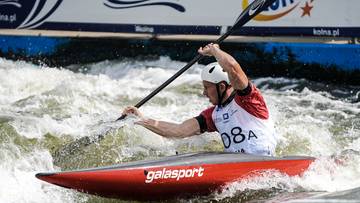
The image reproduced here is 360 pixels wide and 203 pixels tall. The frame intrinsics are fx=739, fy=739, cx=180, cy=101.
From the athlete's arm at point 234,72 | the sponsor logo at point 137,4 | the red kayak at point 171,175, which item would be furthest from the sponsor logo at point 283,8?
the red kayak at point 171,175

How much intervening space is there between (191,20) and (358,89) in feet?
9.63

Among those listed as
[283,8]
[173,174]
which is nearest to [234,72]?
[173,174]

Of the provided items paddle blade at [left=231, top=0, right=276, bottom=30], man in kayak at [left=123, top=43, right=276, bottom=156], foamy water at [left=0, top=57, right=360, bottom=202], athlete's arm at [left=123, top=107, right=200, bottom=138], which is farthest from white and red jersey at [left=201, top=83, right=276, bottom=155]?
paddle blade at [left=231, top=0, right=276, bottom=30]

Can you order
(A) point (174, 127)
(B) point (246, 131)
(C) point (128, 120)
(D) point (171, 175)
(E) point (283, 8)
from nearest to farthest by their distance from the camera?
1. (D) point (171, 175)
2. (B) point (246, 131)
3. (A) point (174, 127)
4. (C) point (128, 120)
5. (E) point (283, 8)

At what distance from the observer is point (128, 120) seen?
24.4ft

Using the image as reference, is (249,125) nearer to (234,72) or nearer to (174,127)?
(234,72)

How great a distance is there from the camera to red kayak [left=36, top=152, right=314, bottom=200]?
5.66 metres

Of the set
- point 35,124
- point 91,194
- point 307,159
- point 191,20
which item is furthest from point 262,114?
point 191,20

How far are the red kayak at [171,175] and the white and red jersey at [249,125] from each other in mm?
193

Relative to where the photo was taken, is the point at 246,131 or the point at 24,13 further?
the point at 24,13

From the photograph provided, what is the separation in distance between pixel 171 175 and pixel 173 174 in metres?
0.02

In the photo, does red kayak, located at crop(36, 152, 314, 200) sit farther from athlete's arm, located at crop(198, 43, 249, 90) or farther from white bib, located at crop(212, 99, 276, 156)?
athlete's arm, located at crop(198, 43, 249, 90)

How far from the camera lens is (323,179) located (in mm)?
Answer: 6293

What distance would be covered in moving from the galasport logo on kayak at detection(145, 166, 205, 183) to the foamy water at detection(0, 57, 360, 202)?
31 cm
